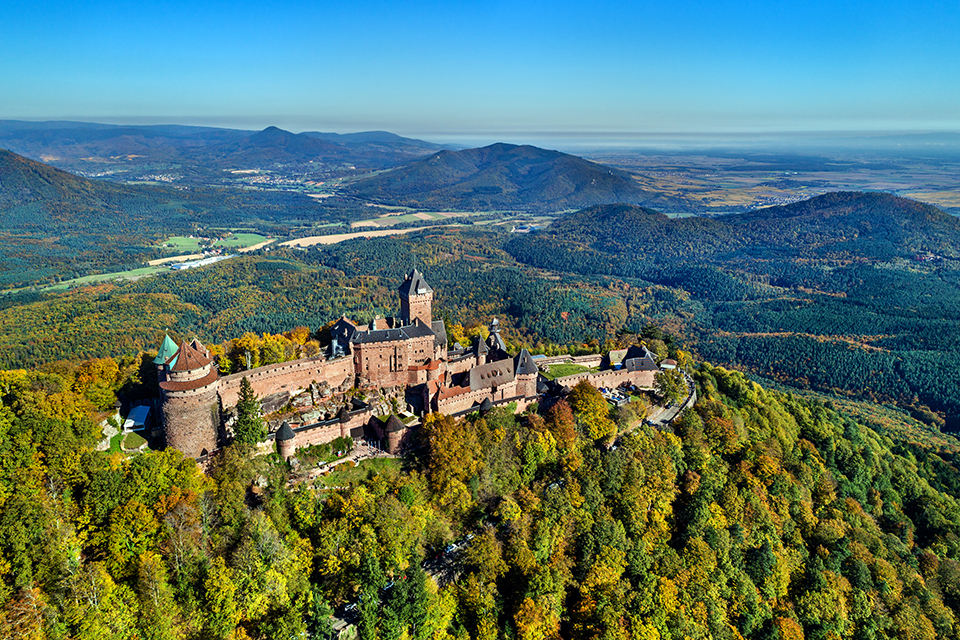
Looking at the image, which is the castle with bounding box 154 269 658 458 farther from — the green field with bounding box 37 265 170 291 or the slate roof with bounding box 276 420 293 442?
the green field with bounding box 37 265 170 291

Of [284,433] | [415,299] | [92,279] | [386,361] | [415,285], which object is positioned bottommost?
[92,279]

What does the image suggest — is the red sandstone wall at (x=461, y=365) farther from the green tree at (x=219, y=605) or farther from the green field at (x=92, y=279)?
the green field at (x=92, y=279)

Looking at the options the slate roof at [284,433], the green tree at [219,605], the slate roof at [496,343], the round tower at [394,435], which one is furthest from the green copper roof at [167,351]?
the slate roof at [496,343]

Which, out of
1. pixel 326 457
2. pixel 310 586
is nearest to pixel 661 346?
pixel 326 457

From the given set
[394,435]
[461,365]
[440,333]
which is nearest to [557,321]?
[440,333]

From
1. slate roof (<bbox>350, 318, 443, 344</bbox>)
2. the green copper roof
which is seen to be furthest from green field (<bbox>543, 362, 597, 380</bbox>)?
the green copper roof

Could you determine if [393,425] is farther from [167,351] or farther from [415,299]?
[167,351]

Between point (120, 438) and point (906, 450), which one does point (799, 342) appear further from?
point (120, 438)
